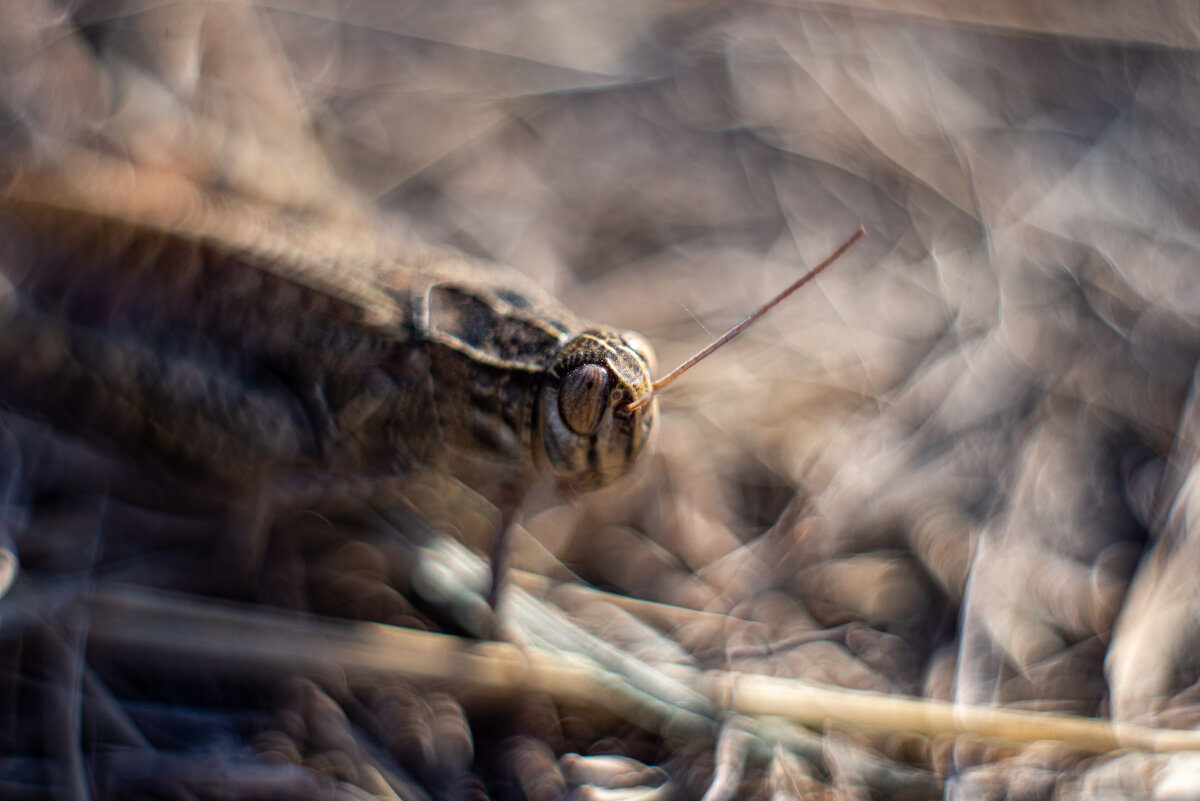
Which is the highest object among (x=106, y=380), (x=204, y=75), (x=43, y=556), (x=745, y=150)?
(x=204, y=75)

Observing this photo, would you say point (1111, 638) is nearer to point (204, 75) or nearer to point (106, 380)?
point (106, 380)

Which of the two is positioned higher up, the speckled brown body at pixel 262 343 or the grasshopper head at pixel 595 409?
the speckled brown body at pixel 262 343

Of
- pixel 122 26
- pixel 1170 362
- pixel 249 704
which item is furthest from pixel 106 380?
pixel 1170 362

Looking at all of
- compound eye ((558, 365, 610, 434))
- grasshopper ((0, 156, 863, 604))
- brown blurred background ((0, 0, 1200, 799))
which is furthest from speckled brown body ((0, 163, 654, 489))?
brown blurred background ((0, 0, 1200, 799))

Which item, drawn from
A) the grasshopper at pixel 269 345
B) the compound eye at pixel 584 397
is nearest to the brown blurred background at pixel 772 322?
the grasshopper at pixel 269 345

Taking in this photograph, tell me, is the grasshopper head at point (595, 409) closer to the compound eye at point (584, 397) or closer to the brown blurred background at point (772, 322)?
the compound eye at point (584, 397)

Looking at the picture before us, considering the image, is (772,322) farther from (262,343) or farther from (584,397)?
(262,343)
